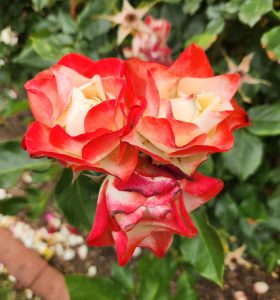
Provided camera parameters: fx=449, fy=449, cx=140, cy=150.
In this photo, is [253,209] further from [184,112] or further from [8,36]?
[8,36]

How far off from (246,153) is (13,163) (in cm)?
42

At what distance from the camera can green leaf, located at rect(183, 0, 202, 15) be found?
820 mm

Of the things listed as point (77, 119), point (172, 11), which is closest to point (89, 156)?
point (77, 119)

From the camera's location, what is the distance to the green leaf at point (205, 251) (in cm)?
67

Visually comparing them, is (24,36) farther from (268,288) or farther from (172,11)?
(268,288)

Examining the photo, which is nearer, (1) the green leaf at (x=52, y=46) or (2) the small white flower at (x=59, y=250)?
(1) the green leaf at (x=52, y=46)

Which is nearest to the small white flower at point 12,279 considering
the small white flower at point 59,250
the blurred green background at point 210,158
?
the small white flower at point 59,250

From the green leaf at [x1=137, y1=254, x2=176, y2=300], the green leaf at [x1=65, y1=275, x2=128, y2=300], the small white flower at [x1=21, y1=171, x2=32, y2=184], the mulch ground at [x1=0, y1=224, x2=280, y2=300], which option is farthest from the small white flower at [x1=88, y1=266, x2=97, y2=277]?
the green leaf at [x1=65, y1=275, x2=128, y2=300]

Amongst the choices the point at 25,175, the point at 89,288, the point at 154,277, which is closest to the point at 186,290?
the point at 154,277

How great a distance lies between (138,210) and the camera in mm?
439

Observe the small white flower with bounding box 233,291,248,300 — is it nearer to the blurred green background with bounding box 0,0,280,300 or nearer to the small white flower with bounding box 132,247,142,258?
the blurred green background with bounding box 0,0,280,300

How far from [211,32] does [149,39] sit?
0.13 m

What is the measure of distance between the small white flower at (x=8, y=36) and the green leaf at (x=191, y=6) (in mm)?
565

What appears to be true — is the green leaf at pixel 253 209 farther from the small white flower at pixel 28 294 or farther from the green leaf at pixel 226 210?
the small white flower at pixel 28 294
